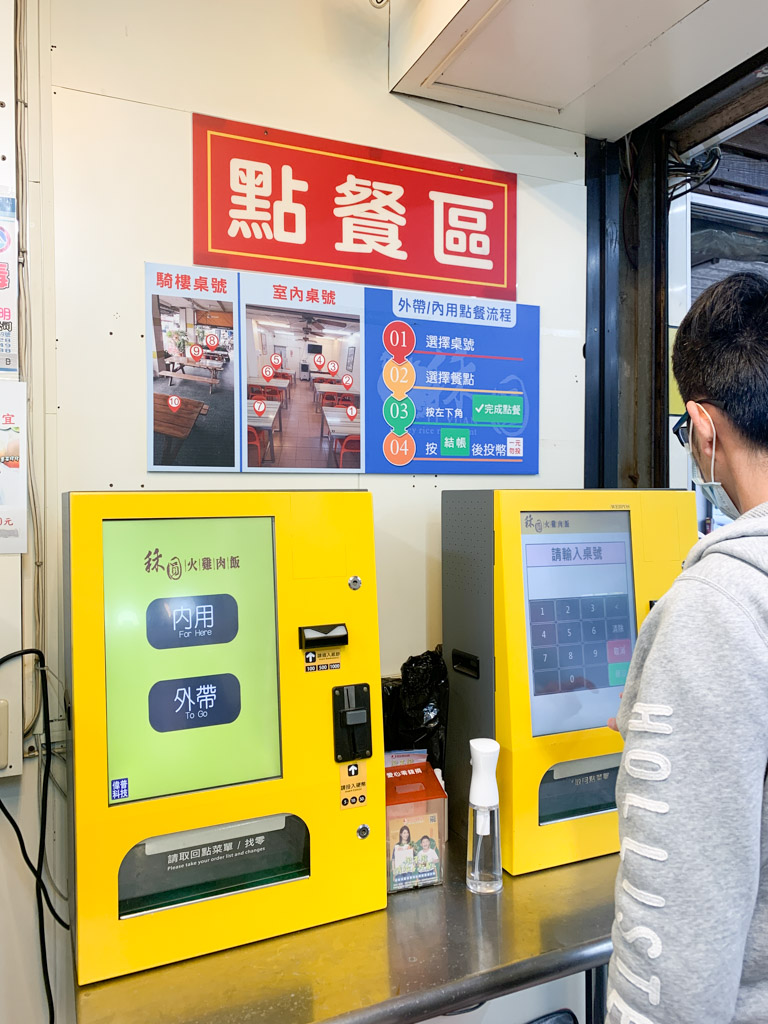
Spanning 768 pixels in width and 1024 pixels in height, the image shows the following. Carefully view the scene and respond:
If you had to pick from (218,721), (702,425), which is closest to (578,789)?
(218,721)

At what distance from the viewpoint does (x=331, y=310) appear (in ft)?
6.05

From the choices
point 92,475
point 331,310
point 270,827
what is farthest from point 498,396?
point 270,827

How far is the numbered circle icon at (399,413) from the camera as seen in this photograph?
75.3 inches

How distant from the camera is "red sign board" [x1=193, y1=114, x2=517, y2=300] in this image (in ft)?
5.66

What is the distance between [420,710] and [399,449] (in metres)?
0.69

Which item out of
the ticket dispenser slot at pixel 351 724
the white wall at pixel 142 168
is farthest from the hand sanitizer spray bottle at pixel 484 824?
the white wall at pixel 142 168

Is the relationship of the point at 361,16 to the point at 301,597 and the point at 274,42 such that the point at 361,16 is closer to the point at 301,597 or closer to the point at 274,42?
the point at 274,42

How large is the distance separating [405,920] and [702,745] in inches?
32.3

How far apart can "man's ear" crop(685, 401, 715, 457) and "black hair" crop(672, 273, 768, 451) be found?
0.02m

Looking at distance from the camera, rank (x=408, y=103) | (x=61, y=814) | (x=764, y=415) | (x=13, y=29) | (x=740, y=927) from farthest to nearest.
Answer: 1. (x=408, y=103)
2. (x=61, y=814)
3. (x=13, y=29)
4. (x=764, y=415)
5. (x=740, y=927)

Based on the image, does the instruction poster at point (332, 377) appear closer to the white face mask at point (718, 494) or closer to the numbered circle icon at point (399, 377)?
the numbered circle icon at point (399, 377)

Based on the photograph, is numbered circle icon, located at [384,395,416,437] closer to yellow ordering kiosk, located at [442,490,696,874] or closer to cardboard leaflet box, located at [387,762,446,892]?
yellow ordering kiosk, located at [442,490,696,874]

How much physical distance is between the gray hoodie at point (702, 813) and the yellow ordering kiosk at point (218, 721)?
24.3 inches

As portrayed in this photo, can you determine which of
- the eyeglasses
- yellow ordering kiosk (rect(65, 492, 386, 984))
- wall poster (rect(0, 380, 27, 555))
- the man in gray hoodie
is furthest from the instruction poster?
the man in gray hoodie
